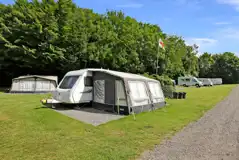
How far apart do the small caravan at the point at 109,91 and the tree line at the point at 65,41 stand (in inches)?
399

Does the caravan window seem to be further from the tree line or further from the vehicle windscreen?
the tree line

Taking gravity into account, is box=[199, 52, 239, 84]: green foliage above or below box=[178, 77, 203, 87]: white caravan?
above

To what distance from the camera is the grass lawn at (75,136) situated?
171 inches

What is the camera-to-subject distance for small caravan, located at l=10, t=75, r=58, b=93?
18516 millimetres

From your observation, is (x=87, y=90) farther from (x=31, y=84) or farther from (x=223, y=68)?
(x=223, y=68)

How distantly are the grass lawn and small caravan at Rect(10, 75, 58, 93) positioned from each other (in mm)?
10712

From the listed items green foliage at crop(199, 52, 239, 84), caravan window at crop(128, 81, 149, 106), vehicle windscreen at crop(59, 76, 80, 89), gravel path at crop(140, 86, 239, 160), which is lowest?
gravel path at crop(140, 86, 239, 160)

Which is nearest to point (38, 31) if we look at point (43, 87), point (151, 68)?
point (43, 87)

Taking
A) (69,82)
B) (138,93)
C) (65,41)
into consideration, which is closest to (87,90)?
(69,82)

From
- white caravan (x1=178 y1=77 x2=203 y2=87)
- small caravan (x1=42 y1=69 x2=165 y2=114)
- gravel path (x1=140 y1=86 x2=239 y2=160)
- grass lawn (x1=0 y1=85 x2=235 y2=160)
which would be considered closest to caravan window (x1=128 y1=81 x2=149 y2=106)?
small caravan (x1=42 y1=69 x2=165 y2=114)

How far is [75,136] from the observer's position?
566cm

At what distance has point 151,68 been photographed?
2823 cm

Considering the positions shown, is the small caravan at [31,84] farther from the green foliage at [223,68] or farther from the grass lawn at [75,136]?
the green foliage at [223,68]

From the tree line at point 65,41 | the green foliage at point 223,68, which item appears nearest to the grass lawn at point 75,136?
the tree line at point 65,41
